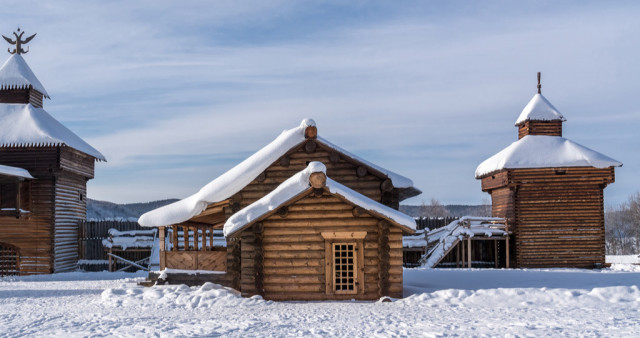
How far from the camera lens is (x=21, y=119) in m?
30.1

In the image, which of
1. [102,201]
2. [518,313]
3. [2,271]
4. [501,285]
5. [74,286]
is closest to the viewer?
[518,313]

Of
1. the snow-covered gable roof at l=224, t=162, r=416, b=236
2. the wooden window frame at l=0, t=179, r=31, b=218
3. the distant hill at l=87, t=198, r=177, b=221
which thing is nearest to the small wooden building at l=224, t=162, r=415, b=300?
the snow-covered gable roof at l=224, t=162, r=416, b=236

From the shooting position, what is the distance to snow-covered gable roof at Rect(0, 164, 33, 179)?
26.6m

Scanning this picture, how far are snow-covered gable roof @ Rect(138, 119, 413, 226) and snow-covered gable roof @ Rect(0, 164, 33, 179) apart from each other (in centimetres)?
1093

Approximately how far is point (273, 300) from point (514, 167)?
58.5ft

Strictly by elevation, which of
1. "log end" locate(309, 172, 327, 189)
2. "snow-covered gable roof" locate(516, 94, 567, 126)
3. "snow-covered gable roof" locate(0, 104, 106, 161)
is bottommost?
"log end" locate(309, 172, 327, 189)

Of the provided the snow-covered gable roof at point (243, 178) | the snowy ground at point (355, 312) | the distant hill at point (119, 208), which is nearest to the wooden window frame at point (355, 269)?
the snowy ground at point (355, 312)

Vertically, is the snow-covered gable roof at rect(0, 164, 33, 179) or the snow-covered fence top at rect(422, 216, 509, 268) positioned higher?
the snow-covered gable roof at rect(0, 164, 33, 179)

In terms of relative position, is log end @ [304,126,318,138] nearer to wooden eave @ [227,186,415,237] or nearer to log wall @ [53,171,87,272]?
wooden eave @ [227,186,415,237]

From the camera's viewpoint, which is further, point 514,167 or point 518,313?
point 514,167

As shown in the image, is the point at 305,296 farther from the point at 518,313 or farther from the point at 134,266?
the point at 134,266

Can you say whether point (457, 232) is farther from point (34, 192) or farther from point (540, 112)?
point (34, 192)

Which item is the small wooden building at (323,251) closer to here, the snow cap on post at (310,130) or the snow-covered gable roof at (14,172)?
the snow cap on post at (310,130)

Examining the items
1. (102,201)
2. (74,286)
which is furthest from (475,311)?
(102,201)
